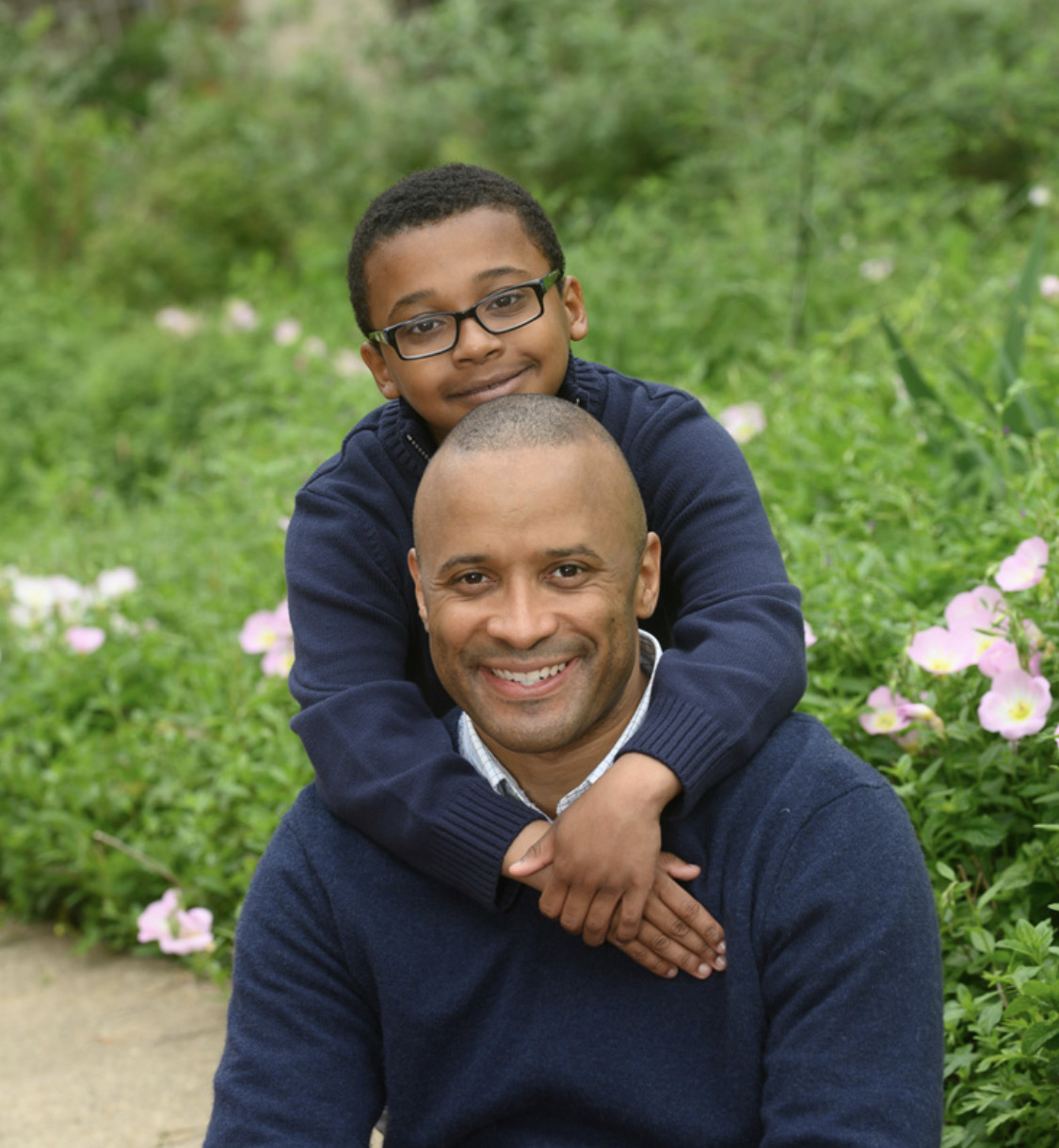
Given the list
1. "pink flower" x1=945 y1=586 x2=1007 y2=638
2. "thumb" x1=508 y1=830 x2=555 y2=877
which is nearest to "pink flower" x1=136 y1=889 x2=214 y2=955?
"thumb" x1=508 y1=830 x2=555 y2=877

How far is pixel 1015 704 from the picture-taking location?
7.14ft

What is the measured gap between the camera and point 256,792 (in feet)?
10.7

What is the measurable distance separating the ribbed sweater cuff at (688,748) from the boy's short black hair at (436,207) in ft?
2.67

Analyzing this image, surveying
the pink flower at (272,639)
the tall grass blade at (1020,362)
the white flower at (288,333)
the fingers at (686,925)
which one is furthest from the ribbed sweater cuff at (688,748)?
the white flower at (288,333)

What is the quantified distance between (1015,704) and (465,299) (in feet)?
3.39

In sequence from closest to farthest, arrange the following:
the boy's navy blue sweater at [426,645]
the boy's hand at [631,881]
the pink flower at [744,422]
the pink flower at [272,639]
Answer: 1. the boy's hand at [631,881]
2. the boy's navy blue sweater at [426,645]
3. the pink flower at [272,639]
4. the pink flower at [744,422]

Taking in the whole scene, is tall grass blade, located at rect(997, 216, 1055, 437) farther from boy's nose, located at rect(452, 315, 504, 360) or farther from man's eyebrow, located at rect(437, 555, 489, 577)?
man's eyebrow, located at rect(437, 555, 489, 577)

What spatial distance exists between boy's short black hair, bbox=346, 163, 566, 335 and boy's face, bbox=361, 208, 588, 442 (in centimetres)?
2

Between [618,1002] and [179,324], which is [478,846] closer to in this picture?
[618,1002]

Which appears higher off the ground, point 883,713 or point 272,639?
point 883,713

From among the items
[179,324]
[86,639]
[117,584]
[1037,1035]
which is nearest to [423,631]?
[1037,1035]

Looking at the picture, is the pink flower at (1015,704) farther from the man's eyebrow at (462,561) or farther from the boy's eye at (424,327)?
the boy's eye at (424,327)

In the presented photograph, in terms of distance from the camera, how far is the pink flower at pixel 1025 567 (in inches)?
91.9

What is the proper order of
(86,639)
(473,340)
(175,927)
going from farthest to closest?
(86,639) < (175,927) < (473,340)
